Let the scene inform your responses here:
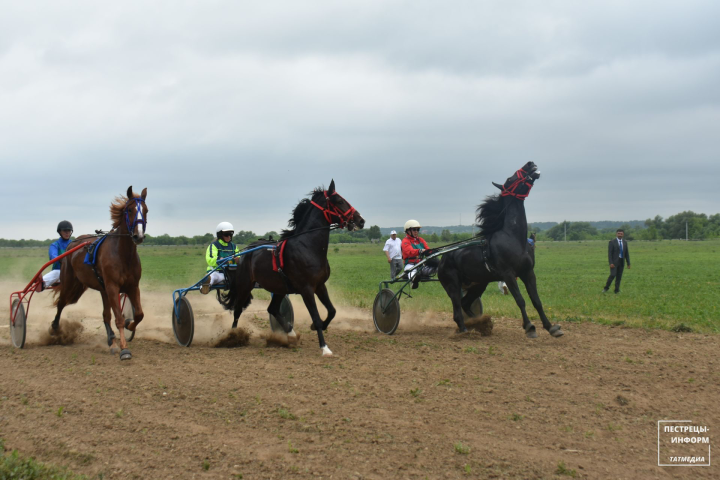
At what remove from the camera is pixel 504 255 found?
32.5ft

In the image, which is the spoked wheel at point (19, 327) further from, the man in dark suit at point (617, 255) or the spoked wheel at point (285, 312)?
the man in dark suit at point (617, 255)

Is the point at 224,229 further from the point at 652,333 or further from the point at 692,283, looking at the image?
the point at 692,283

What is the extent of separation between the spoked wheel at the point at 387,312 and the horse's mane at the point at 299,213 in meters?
2.29

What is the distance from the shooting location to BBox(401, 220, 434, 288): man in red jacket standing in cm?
1179

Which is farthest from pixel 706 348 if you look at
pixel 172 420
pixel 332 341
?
pixel 172 420

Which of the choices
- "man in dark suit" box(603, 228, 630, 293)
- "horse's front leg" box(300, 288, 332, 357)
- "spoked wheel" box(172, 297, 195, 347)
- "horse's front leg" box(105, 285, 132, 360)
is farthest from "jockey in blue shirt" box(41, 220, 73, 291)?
"man in dark suit" box(603, 228, 630, 293)

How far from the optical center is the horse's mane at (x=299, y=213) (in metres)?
9.90

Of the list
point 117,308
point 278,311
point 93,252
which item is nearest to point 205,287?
point 278,311

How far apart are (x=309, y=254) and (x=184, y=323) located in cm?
287

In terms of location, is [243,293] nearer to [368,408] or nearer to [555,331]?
[368,408]

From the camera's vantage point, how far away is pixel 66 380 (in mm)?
7371

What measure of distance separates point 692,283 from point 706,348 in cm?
1530

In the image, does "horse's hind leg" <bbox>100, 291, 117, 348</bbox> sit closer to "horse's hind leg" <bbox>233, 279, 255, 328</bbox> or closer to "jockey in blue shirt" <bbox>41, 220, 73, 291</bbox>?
"jockey in blue shirt" <bbox>41, 220, 73, 291</bbox>

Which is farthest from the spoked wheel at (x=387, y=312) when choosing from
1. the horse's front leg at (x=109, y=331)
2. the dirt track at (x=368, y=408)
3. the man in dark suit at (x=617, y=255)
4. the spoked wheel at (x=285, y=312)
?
the man in dark suit at (x=617, y=255)
